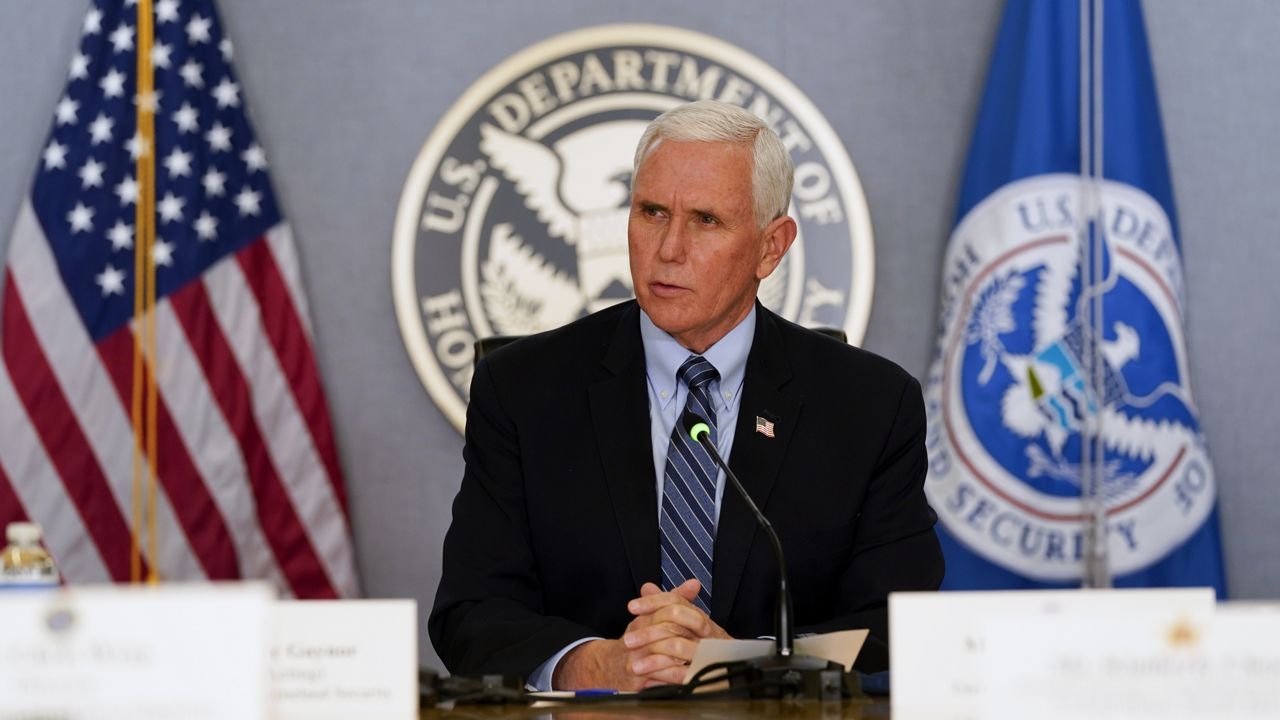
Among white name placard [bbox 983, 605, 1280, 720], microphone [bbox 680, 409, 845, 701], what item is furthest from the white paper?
white name placard [bbox 983, 605, 1280, 720]

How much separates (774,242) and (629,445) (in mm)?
468

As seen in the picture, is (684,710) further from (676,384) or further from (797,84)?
(797,84)

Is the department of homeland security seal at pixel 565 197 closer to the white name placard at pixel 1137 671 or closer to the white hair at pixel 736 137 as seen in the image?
the white hair at pixel 736 137

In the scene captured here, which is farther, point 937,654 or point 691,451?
point 691,451

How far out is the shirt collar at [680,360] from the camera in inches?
90.9

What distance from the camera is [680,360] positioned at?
91.2 inches

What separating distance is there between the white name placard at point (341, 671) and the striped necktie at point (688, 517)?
861 millimetres

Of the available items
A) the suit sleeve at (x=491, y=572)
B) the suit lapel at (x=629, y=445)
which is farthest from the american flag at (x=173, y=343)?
the suit lapel at (x=629, y=445)

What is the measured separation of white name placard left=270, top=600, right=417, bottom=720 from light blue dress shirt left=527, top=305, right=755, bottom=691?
3.02 feet

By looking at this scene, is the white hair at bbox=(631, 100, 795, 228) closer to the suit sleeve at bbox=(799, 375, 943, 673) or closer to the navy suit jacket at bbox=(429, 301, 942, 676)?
the navy suit jacket at bbox=(429, 301, 942, 676)

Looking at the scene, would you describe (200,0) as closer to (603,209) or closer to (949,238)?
(603,209)

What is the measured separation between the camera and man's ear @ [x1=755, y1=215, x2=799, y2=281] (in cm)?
241

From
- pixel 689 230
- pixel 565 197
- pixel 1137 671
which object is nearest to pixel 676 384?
pixel 689 230

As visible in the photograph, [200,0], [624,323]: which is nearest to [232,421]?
[200,0]
